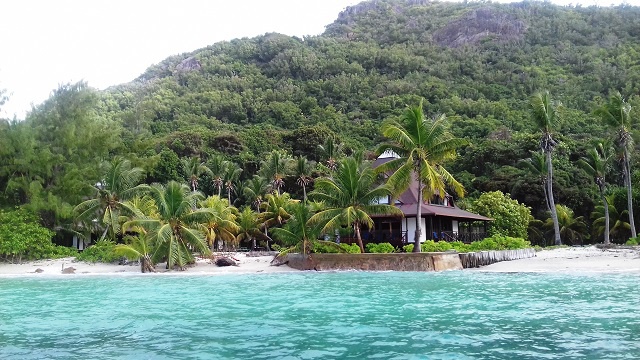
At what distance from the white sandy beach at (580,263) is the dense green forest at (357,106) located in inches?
528

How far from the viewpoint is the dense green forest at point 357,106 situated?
123 feet

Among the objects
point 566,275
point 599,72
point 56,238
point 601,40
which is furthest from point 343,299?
point 601,40

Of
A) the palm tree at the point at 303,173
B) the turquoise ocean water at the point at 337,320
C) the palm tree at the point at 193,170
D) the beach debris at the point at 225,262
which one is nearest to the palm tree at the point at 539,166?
the palm tree at the point at 303,173

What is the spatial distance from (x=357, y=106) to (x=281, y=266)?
6479 cm

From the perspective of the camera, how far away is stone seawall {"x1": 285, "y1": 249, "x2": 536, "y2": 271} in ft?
78.6

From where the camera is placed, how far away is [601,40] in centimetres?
9225

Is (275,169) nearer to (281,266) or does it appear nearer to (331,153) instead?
(331,153)

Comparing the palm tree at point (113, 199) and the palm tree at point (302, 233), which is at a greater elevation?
the palm tree at point (113, 199)

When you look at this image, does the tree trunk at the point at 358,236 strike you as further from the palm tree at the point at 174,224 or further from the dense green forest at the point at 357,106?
the dense green forest at the point at 357,106

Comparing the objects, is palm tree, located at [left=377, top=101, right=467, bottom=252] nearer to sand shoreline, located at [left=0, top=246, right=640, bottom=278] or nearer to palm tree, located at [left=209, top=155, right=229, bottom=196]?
sand shoreline, located at [left=0, top=246, right=640, bottom=278]

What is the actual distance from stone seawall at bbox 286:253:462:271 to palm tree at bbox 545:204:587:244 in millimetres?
24522

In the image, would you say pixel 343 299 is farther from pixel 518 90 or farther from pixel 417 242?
pixel 518 90

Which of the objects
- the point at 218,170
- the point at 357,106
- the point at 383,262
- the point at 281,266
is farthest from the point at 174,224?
the point at 357,106

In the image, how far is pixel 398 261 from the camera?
960 inches
